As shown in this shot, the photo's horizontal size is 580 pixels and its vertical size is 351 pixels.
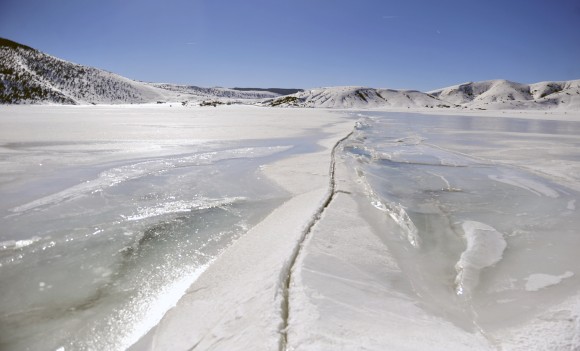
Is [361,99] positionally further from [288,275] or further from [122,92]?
[288,275]

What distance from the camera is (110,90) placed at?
8144 cm

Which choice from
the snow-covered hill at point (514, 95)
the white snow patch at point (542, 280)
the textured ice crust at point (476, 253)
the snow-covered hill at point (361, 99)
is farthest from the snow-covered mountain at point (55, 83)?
the snow-covered hill at point (514, 95)

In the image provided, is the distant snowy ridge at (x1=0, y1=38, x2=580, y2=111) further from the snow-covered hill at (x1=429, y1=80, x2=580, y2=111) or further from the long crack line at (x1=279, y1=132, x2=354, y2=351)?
the long crack line at (x1=279, y1=132, x2=354, y2=351)

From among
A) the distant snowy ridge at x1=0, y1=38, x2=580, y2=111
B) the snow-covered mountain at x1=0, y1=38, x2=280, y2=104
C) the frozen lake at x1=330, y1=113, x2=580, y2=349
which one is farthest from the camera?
the distant snowy ridge at x1=0, y1=38, x2=580, y2=111

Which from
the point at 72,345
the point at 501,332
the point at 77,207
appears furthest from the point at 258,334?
the point at 77,207

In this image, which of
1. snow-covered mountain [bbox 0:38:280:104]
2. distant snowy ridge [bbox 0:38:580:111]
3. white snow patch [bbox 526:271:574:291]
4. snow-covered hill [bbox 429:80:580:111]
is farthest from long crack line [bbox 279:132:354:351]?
snow-covered hill [bbox 429:80:580:111]

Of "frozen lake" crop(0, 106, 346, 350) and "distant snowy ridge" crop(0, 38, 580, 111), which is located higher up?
"distant snowy ridge" crop(0, 38, 580, 111)

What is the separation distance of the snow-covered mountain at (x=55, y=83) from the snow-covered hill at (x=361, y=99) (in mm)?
36387

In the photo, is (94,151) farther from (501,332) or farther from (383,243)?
(501,332)

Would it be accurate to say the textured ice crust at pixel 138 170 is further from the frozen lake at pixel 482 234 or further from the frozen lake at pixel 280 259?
the frozen lake at pixel 482 234

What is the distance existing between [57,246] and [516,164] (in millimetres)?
8435

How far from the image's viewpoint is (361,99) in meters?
109

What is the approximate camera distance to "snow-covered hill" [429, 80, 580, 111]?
302 ft

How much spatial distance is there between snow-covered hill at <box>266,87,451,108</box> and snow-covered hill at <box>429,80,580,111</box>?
15.9m
